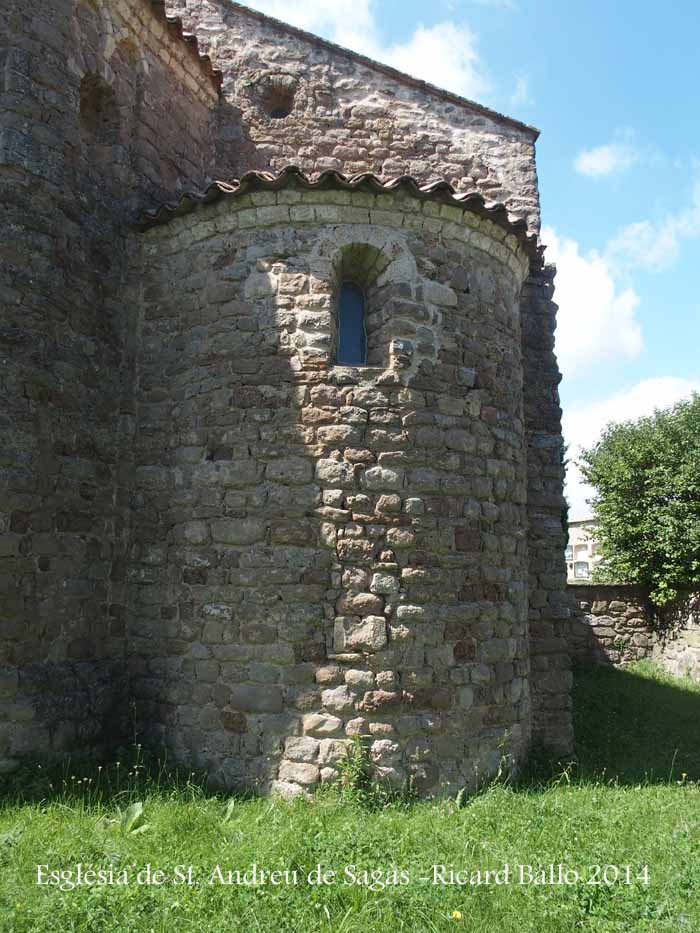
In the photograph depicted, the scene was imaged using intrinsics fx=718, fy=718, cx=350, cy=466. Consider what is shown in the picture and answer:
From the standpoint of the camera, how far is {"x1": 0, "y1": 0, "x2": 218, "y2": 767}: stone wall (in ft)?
17.0

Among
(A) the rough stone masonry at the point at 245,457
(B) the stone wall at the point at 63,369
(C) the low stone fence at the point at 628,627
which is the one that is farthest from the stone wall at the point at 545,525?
(C) the low stone fence at the point at 628,627

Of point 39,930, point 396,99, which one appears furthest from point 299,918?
point 396,99

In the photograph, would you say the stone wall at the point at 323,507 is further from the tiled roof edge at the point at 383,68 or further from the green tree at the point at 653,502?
the green tree at the point at 653,502

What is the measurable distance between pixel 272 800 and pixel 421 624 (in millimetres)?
1583

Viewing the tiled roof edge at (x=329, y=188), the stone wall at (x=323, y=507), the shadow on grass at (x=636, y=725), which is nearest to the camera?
the stone wall at (x=323, y=507)

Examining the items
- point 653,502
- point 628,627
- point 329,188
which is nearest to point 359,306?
point 329,188

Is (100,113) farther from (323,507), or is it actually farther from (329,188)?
(323,507)

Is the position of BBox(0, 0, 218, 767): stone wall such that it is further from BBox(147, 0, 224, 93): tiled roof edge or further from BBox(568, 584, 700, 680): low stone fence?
BBox(568, 584, 700, 680): low stone fence

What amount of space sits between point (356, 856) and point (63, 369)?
13.3 ft

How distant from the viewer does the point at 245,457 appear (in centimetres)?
548

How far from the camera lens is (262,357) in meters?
5.56

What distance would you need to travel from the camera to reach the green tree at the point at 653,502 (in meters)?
12.5

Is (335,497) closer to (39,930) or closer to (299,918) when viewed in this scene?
(299,918)

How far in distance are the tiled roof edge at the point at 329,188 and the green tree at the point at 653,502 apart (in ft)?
28.3
